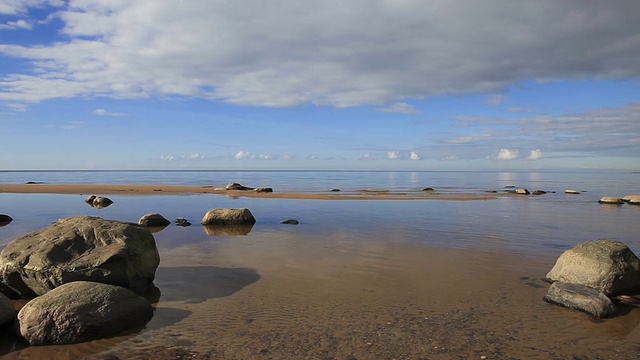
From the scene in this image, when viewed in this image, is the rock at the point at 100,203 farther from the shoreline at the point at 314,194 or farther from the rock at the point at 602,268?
the rock at the point at 602,268

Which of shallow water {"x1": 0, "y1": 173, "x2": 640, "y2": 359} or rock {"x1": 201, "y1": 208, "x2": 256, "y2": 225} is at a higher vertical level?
rock {"x1": 201, "y1": 208, "x2": 256, "y2": 225}

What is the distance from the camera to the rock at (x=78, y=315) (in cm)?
653

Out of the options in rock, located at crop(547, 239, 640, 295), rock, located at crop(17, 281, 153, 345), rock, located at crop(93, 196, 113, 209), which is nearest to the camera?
rock, located at crop(17, 281, 153, 345)

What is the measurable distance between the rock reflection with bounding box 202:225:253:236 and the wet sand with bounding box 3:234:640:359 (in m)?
4.65

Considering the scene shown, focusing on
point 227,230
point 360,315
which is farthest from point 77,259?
point 227,230

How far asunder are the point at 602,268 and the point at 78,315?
1043 centimetres

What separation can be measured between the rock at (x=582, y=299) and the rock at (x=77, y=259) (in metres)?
8.97

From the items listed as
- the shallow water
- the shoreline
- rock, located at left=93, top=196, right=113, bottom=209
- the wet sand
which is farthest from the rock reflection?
the shoreline

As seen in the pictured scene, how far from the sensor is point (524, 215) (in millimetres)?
23750

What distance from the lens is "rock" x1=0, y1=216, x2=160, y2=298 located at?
8.34 metres

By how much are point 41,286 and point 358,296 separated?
6637 mm

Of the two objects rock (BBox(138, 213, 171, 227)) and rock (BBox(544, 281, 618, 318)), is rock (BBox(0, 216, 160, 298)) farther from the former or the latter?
rock (BBox(138, 213, 171, 227))

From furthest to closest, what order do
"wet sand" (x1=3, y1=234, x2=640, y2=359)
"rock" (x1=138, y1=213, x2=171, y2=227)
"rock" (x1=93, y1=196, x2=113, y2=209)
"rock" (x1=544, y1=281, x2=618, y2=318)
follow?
1. "rock" (x1=93, y1=196, x2=113, y2=209)
2. "rock" (x1=138, y1=213, x2=171, y2=227)
3. "rock" (x1=544, y1=281, x2=618, y2=318)
4. "wet sand" (x1=3, y1=234, x2=640, y2=359)

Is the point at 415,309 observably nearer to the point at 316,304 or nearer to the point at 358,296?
the point at 358,296
